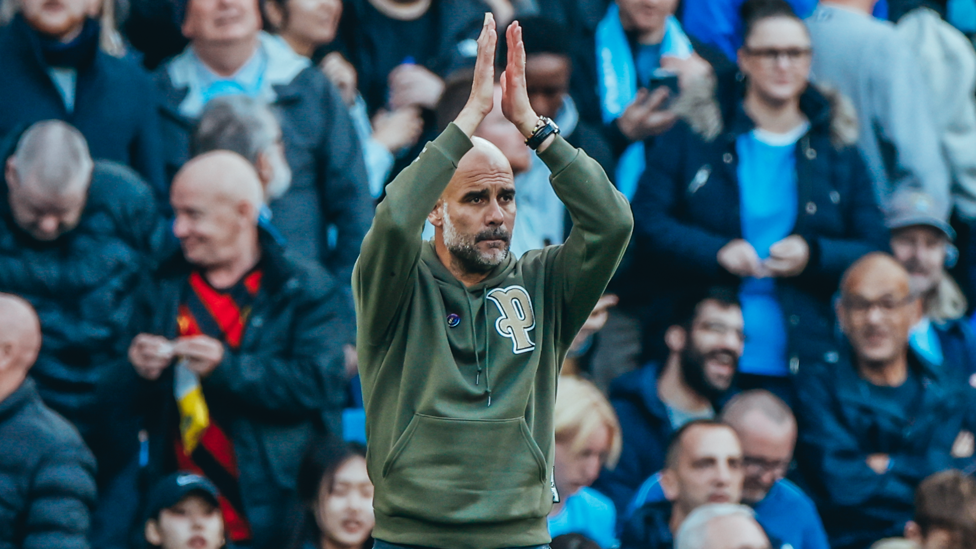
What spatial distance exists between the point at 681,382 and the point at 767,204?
0.92m

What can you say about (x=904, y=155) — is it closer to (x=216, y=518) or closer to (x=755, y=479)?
(x=755, y=479)

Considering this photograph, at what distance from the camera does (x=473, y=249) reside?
3.50 metres

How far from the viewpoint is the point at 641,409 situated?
6469 millimetres

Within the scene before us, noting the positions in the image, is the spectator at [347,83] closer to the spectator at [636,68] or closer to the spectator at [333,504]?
the spectator at [636,68]

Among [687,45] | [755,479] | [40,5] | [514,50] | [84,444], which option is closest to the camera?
[514,50]

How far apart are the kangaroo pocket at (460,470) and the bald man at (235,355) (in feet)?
8.06

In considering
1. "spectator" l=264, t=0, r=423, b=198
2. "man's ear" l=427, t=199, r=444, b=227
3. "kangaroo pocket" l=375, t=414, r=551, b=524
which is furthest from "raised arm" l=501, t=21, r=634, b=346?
"spectator" l=264, t=0, r=423, b=198

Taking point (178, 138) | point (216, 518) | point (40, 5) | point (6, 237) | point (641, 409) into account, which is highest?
point (40, 5)

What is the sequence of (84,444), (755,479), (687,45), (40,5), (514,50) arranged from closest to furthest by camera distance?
1. (514,50)
2. (84,444)
3. (40,5)
4. (755,479)
5. (687,45)

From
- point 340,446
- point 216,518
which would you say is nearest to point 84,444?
point 216,518

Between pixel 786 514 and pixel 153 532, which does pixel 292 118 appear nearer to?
pixel 153 532

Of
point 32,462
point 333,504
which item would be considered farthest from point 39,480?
point 333,504

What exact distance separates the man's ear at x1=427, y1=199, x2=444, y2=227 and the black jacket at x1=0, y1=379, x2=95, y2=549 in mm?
2414

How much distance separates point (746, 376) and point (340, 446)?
1.99m
